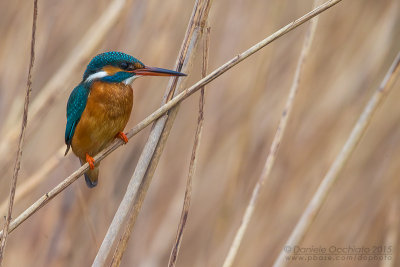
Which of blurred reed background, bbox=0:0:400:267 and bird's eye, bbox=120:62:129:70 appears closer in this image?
bird's eye, bbox=120:62:129:70

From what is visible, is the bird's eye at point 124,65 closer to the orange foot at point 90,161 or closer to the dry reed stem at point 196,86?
the orange foot at point 90,161

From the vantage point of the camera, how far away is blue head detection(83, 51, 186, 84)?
1.86m

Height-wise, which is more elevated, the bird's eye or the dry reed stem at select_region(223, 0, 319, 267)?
the bird's eye

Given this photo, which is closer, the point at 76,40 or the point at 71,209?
the point at 71,209

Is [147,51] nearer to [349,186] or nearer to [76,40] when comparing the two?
[76,40]

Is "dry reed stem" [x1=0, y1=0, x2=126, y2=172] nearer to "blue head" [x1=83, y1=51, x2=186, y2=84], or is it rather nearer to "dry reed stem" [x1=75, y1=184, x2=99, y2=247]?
"blue head" [x1=83, y1=51, x2=186, y2=84]

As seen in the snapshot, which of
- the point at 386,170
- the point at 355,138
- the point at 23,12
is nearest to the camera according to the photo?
the point at 355,138

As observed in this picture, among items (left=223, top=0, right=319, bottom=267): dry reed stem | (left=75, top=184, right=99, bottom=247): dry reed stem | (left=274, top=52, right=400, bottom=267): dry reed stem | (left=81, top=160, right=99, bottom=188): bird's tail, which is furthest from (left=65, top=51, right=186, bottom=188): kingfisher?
(left=274, top=52, right=400, bottom=267): dry reed stem

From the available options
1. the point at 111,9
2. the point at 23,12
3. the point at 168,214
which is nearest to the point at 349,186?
the point at 168,214

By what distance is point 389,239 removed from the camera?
2098 mm

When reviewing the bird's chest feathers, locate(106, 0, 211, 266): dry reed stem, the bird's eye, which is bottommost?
locate(106, 0, 211, 266): dry reed stem

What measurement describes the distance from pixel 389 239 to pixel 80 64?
136 cm

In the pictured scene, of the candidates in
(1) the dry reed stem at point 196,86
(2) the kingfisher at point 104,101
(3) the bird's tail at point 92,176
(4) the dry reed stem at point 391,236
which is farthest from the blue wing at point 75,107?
(4) the dry reed stem at point 391,236

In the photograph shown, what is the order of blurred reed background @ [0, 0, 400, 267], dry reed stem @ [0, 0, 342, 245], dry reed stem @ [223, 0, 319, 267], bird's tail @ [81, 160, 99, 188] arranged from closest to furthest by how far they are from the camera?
dry reed stem @ [0, 0, 342, 245] → dry reed stem @ [223, 0, 319, 267] → bird's tail @ [81, 160, 99, 188] → blurred reed background @ [0, 0, 400, 267]
